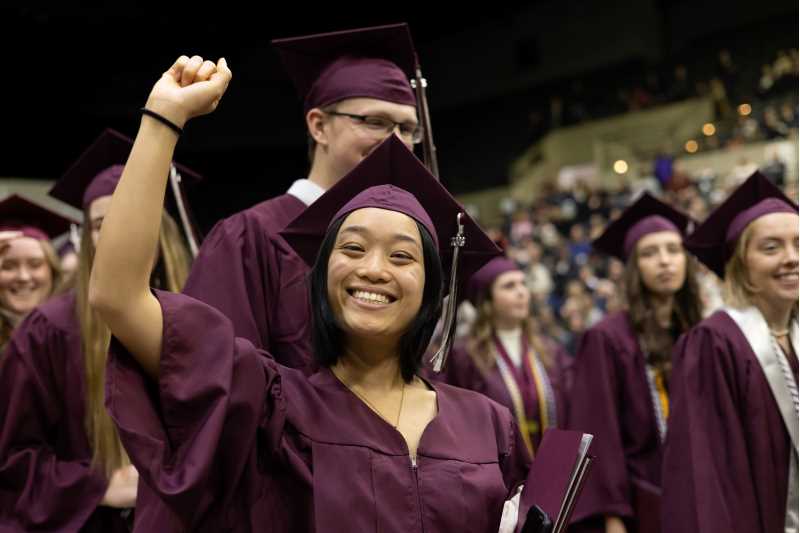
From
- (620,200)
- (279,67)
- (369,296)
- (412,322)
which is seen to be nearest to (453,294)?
(412,322)

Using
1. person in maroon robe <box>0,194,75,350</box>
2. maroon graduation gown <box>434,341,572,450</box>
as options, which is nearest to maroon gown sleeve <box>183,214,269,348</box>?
person in maroon robe <box>0,194,75,350</box>

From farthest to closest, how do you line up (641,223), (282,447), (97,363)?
(641,223), (97,363), (282,447)

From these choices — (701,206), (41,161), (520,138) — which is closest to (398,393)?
(701,206)

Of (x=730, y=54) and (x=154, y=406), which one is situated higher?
(x=730, y=54)

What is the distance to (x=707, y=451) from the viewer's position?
3031 millimetres

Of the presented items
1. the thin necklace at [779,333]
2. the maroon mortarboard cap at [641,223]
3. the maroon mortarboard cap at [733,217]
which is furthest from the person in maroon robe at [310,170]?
the maroon mortarboard cap at [641,223]

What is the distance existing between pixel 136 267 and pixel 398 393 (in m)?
0.74

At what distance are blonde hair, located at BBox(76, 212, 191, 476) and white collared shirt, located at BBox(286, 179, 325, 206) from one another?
0.63m

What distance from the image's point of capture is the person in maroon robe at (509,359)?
17.8 feet

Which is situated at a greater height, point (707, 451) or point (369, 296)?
point (369, 296)

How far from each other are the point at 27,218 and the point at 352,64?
80.4 inches

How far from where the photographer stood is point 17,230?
13.2 feet

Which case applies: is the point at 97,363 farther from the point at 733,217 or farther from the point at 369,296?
the point at 733,217

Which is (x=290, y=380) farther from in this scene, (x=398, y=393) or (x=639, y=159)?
(x=639, y=159)
